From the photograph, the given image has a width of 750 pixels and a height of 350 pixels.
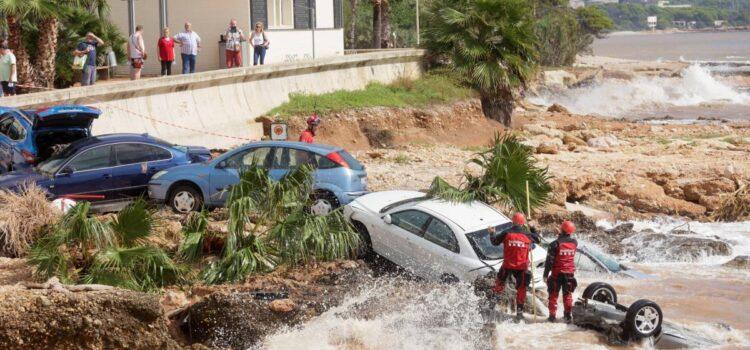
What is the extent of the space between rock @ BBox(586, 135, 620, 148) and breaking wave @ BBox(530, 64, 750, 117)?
15729 mm

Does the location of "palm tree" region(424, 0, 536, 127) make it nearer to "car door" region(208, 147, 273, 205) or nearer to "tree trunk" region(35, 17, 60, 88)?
"tree trunk" region(35, 17, 60, 88)

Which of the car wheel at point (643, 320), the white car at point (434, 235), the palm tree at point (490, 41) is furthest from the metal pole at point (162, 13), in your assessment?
the car wheel at point (643, 320)

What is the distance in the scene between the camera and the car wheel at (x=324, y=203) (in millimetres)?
17397

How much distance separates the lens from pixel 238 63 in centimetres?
2912

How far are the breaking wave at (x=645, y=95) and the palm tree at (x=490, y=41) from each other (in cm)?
1610

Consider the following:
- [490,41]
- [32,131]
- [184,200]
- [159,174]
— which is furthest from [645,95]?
[32,131]

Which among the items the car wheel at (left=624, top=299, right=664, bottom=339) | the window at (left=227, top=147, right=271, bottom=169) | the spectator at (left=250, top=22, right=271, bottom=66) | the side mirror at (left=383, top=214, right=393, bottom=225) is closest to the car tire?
the window at (left=227, top=147, right=271, bottom=169)

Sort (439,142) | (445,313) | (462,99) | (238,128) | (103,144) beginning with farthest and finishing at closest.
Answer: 1. (462,99)
2. (439,142)
3. (238,128)
4. (103,144)
5. (445,313)

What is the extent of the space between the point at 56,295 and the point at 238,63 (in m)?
17.1

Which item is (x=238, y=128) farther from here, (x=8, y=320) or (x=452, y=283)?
(x=8, y=320)

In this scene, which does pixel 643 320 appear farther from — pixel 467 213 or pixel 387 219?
pixel 387 219

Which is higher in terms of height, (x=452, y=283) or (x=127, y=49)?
(x=127, y=49)

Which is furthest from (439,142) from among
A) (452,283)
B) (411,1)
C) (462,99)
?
(411,1)

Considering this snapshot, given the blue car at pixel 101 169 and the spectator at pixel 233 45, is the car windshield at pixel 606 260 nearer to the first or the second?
the blue car at pixel 101 169
